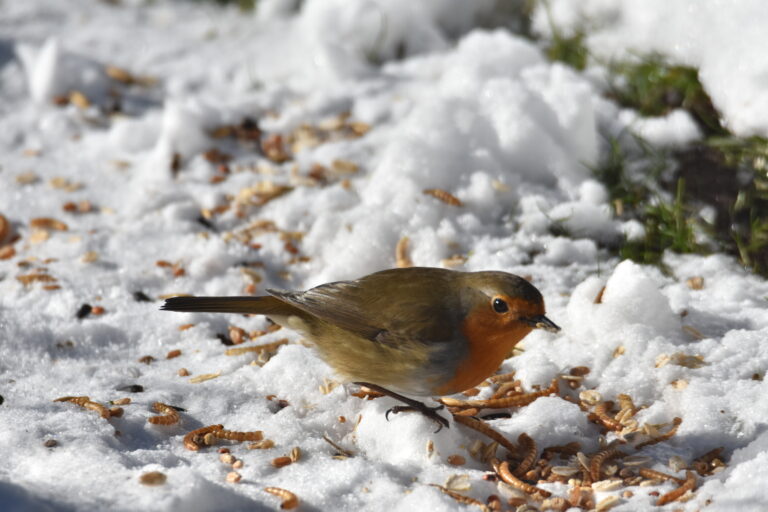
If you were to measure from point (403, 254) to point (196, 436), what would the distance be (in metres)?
1.52

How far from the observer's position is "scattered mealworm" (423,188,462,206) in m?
4.63

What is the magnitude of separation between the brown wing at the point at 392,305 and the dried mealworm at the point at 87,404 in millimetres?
755

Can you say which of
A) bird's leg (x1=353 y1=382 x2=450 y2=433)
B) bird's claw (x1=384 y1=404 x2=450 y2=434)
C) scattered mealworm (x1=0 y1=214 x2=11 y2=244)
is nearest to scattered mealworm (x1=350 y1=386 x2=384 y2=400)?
bird's leg (x1=353 y1=382 x2=450 y2=433)

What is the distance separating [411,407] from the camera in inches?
130

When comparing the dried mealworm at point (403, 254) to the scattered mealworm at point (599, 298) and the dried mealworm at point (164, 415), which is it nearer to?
the scattered mealworm at point (599, 298)

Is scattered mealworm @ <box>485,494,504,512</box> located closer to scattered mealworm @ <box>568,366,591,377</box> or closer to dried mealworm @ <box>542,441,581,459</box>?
dried mealworm @ <box>542,441,581,459</box>

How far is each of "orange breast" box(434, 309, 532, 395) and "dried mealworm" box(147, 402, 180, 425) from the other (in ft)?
3.14

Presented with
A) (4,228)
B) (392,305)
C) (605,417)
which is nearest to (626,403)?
(605,417)

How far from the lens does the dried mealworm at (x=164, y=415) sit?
331 centimetres

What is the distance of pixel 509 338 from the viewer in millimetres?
3307

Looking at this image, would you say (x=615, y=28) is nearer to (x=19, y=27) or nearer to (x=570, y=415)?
(x=570, y=415)

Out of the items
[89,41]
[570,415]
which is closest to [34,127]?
[89,41]

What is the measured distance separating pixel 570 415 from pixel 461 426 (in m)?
0.39

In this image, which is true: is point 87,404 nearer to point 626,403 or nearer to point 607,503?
point 607,503
